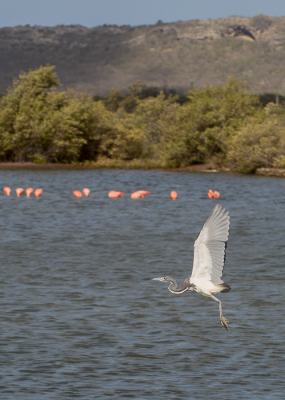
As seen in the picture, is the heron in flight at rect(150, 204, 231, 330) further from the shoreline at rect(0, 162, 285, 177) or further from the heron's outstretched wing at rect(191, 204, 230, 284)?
the shoreline at rect(0, 162, 285, 177)

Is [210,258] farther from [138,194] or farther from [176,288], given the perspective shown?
[138,194]

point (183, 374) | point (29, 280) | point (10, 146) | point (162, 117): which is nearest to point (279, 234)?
point (29, 280)

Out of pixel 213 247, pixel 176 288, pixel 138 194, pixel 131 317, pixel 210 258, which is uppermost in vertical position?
pixel 213 247

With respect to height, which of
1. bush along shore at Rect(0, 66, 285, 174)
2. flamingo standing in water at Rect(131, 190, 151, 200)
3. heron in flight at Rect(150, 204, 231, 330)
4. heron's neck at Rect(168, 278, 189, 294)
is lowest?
flamingo standing in water at Rect(131, 190, 151, 200)

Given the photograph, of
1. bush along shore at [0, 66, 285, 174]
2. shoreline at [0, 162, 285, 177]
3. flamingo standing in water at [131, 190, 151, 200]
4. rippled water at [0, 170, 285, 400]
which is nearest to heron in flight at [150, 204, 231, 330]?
rippled water at [0, 170, 285, 400]

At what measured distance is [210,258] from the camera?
7.38 m

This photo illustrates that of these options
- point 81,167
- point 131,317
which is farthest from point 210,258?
point 81,167

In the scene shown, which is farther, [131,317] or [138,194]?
[138,194]

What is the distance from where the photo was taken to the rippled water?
7.82 m

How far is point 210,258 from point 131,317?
3512mm

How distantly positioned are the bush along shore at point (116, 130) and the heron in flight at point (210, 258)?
51.4 m

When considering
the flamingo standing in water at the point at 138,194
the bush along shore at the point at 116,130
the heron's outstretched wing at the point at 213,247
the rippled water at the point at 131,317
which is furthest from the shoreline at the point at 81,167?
the heron's outstretched wing at the point at 213,247

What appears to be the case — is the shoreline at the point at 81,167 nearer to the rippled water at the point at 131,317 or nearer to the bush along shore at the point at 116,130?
the bush along shore at the point at 116,130

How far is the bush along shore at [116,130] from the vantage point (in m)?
65.0
